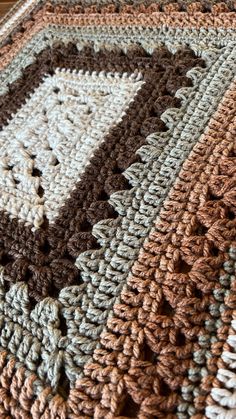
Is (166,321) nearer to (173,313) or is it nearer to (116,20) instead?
(173,313)

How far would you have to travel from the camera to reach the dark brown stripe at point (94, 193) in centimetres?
59

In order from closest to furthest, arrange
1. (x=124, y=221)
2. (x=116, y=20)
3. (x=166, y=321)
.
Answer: (x=166, y=321)
(x=124, y=221)
(x=116, y=20)

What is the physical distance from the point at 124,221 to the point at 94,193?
0.25 feet

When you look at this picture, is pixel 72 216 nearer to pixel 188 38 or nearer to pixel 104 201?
pixel 104 201

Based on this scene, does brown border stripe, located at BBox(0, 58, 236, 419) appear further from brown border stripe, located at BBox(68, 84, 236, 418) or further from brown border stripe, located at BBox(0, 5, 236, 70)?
brown border stripe, located at BBox(0, 5, 236, 70)

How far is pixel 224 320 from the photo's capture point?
1.48ft

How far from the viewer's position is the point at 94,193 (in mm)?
637

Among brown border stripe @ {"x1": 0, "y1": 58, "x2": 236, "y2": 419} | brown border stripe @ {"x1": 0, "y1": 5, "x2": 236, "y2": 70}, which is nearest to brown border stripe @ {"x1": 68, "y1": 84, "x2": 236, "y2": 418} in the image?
brown border stripe @ {"x1": 0, "y1": 58, "x2": 236, "y2": 419}

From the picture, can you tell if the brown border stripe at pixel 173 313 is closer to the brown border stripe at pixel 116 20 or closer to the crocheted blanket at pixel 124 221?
the crocheted blanket at pixel 124 221

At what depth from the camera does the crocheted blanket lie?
46 centimetres

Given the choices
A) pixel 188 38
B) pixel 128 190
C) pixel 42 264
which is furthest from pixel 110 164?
pixel 188 38

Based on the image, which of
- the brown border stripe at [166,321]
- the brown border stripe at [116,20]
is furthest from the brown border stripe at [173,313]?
the brown border stripe at [116,20]

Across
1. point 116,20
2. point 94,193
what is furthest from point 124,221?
point 116,20

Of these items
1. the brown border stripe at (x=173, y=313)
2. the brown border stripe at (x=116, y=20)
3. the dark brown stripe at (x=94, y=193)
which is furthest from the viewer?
the brown border stripe at (x=116, y=20)
